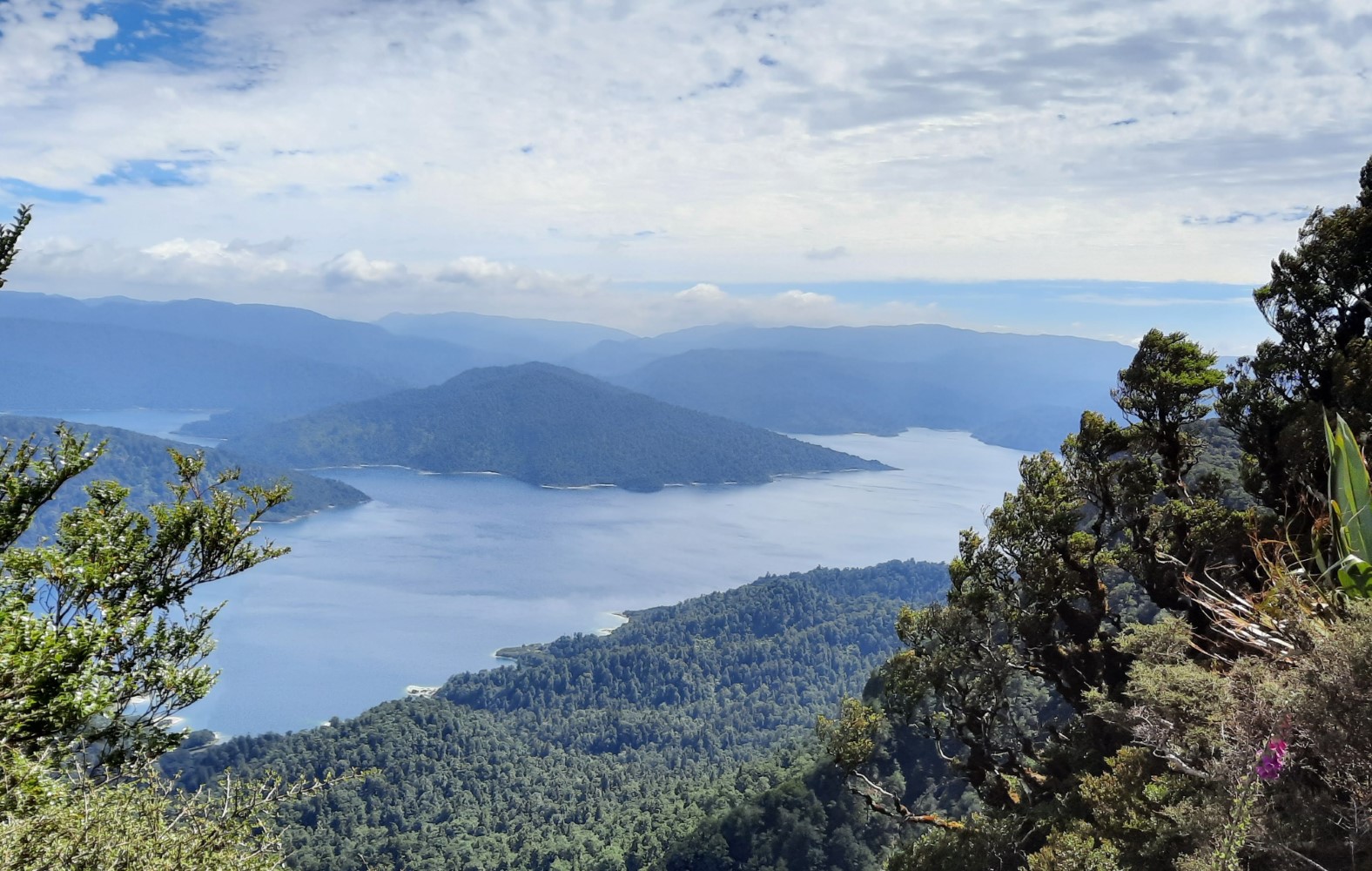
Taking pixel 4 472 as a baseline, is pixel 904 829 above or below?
below

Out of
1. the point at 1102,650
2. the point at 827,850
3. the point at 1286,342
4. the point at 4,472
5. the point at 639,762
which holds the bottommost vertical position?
the point at 639,762

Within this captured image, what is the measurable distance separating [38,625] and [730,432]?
5633 inches

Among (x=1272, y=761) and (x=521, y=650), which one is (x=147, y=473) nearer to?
(x=521, y=650)

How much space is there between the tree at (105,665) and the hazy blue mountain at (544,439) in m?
123

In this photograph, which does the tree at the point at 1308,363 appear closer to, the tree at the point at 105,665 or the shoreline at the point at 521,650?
the tree at the point at 105,665

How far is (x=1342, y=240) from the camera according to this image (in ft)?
20.2

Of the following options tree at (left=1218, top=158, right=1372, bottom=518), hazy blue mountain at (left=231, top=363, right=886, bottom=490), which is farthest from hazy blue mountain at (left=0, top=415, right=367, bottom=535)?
tree at (left=1218, top=158, right=1372, bottom=518)

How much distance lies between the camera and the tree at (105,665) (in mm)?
3242

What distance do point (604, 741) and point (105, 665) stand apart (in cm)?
4475

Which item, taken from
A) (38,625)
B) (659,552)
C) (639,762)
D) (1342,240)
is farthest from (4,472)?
(659,552)

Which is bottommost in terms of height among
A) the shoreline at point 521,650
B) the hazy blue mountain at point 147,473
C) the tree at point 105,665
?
the shoreline at point 521,650

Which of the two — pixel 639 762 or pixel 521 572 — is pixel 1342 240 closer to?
pixel 639 762

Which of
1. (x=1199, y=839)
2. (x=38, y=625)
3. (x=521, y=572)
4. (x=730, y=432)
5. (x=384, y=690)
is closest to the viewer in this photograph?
(x=1199, y=839)

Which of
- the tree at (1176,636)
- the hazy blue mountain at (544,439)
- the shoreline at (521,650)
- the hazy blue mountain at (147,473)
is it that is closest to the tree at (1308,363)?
the tree at (1176,636)
